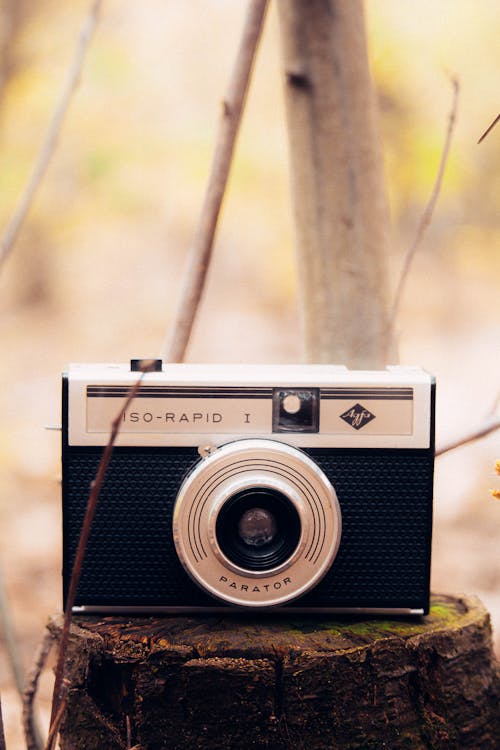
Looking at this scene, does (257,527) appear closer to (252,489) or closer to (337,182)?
(252,489)

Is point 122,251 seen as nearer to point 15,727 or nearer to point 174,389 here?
point 15,727

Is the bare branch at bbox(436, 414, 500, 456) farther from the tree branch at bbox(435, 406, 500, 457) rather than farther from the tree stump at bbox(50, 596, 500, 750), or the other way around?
→ the tree stump at bbox(50, 596, 500, 750)

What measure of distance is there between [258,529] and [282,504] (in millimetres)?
41

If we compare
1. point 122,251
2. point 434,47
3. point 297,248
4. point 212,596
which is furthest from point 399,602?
point 122,251

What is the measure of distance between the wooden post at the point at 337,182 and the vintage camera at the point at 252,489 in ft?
0.68

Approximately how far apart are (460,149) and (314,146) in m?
1.92

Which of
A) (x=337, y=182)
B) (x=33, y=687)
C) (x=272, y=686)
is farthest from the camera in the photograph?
(x=337, y=182)

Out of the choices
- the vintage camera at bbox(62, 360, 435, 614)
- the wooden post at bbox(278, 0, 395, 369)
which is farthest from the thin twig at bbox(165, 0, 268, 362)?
the vintage camera at bbox(62, 360, 435, 614)

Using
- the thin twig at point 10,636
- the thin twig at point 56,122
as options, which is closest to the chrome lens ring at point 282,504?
the thin twig at point 10,636

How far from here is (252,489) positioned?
0.81 meters

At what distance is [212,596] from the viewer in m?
0.82

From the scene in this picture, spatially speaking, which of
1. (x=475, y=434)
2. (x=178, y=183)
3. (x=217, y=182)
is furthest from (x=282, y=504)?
(x=178, y=183)

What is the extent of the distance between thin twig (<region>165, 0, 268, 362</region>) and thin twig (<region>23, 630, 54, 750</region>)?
1.08 ft

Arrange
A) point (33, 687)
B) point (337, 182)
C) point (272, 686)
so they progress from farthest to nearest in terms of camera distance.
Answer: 1. point (337, 182)
2. point (33, 687)
3. point (272, 686)
